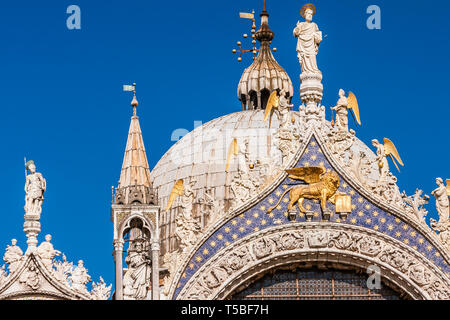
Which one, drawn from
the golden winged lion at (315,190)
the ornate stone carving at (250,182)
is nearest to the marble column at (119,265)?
the ornate stone carving at (250,182)

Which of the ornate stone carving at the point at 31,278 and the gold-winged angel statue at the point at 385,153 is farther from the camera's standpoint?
the gold-winged angel statue at the point at 385,153

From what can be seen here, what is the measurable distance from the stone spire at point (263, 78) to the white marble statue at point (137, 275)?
10.8m

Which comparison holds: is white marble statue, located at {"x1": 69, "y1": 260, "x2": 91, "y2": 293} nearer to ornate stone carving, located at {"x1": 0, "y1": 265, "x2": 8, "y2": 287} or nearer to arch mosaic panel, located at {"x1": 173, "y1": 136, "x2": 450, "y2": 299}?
ornate stone carving, located at {"x1": 0, "y1": 265, "x2": 8, "y2": 287}

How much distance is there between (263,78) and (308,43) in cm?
865

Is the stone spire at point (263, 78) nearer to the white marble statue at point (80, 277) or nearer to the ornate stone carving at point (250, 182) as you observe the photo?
the ornate stone carving at point (250, 182)

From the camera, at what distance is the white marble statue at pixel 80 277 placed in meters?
32.4

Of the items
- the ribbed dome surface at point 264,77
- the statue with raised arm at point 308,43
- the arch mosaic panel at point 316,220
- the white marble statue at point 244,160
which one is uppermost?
the ribbed dome surface at point 264,77

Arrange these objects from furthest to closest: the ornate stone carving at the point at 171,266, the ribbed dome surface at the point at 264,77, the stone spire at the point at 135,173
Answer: the ribbed dome surface at the point at 264,77, the stone spire at the point at 135,173, the ornate stone carving at the point at 171,266

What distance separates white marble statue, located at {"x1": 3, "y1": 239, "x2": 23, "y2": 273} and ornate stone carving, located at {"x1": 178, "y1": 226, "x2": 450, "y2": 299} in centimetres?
284

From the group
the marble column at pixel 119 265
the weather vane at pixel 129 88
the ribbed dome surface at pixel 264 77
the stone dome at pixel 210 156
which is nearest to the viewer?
the marble column at pixel 119 265

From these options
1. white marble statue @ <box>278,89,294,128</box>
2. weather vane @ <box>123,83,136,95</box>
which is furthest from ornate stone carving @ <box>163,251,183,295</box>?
weather vane @ <box>123,83,136,95</box>

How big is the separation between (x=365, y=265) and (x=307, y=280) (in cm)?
111
